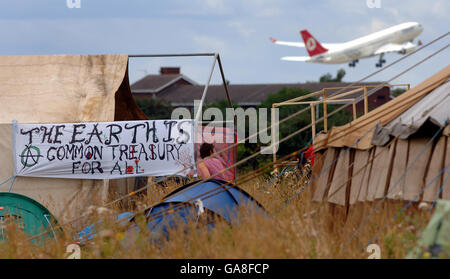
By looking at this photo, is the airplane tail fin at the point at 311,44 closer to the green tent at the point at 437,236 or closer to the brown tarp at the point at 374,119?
the brown tarp at the point at 374,119

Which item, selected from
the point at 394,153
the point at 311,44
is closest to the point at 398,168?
the point at 394,153

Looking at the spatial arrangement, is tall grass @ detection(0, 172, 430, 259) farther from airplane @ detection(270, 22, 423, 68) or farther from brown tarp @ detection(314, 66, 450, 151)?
airplane @ detection(270, 22, 423, 68)

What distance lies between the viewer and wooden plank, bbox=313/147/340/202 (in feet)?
27.7

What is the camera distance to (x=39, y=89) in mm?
12555

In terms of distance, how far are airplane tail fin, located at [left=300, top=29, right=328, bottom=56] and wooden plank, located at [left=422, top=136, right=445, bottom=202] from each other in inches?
3280

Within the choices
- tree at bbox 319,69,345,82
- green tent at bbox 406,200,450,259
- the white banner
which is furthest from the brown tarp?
tree at bbox 319,69,345,82

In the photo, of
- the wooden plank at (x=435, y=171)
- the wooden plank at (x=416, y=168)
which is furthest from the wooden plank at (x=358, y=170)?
the wooden plank at (x=435, y=171)

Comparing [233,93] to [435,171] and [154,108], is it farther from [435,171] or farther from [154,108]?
[435,171]

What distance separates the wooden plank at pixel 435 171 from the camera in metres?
7.09

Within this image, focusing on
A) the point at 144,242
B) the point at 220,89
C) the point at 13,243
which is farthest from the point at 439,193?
the point at 220,89

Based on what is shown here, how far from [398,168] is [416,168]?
216 millimetres

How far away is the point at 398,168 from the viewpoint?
7.48 meters
